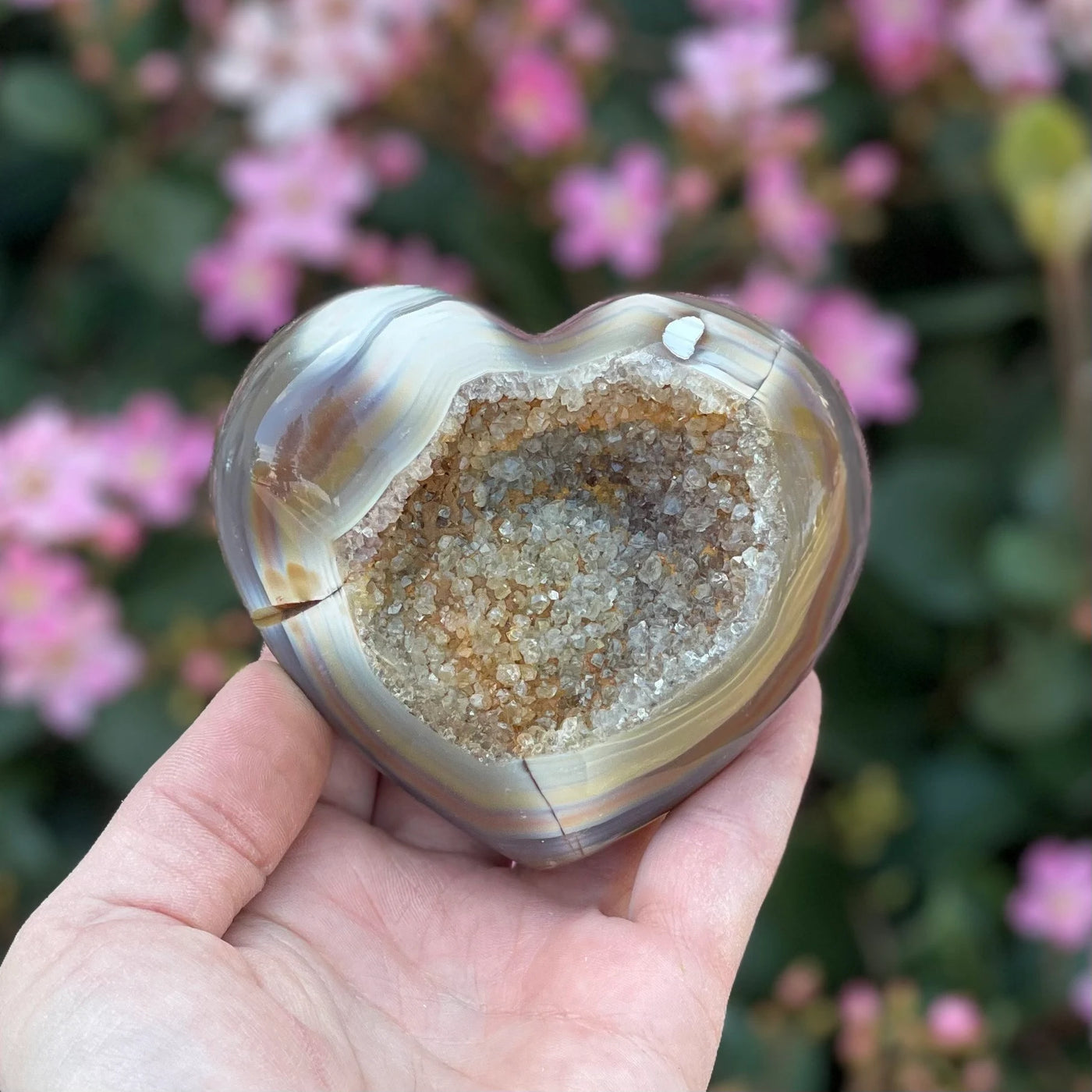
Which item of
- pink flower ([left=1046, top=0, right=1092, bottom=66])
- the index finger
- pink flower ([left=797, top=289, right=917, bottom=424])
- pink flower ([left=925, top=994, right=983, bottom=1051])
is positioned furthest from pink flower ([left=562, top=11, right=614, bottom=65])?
pink flower ([left=925, top=994, right=983, bottom=1051])

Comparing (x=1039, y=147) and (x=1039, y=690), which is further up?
(x=1039, y=147)

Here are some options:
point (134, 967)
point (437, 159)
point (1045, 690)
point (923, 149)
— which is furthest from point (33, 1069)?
point (923, 149)

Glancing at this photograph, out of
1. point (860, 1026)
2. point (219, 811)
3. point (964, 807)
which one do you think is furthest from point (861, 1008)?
point (219, 811)

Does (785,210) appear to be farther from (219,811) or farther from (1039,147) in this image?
(219,811)

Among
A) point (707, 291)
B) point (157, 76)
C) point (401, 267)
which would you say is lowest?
point (707, 291)

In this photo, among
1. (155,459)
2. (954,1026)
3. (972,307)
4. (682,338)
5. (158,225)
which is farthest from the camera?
(972,307)

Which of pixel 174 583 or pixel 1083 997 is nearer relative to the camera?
pixel 1083 997

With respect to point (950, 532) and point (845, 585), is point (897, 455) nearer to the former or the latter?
point (950, 532)
